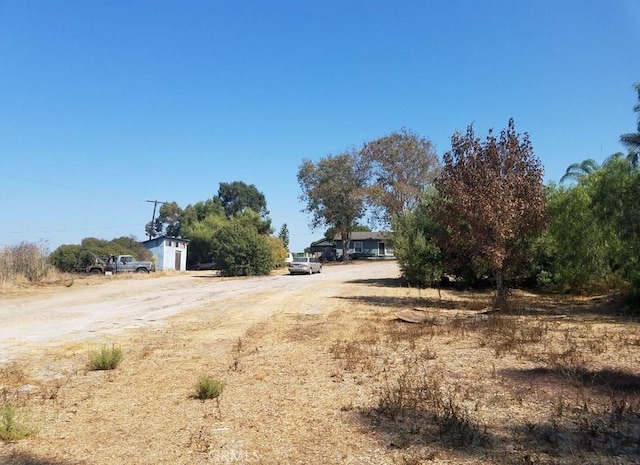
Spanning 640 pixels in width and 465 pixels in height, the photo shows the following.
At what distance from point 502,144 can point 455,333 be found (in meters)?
8.40

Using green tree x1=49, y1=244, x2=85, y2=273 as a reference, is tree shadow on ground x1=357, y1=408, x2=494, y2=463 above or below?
below

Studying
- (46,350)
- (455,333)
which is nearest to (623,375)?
(455,333)

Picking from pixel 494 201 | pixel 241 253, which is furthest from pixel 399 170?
pixel 494 201

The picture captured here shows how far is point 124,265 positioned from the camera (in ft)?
148

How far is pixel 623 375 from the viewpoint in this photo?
23.1 ft

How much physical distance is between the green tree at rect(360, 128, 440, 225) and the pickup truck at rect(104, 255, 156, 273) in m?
26.5

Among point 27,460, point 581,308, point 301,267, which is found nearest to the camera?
point 27,460

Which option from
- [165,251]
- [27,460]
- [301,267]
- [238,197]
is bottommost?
[27,460]

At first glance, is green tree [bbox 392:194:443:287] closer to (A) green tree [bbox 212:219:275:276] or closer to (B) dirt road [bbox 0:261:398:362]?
(B) dirt road [bbox 0:261:398:362]

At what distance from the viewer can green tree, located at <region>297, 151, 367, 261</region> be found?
208 ft

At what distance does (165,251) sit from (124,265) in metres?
10.6

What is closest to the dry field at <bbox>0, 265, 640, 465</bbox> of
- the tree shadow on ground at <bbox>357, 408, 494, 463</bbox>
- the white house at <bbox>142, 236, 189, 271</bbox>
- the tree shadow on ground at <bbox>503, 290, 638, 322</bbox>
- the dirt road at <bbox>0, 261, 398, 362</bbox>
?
the tree shadow on ground at <bbox>357, 408, 494, 463</bbox>

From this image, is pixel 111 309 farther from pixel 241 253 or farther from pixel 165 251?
pixel 165 251

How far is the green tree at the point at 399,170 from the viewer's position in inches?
2293
